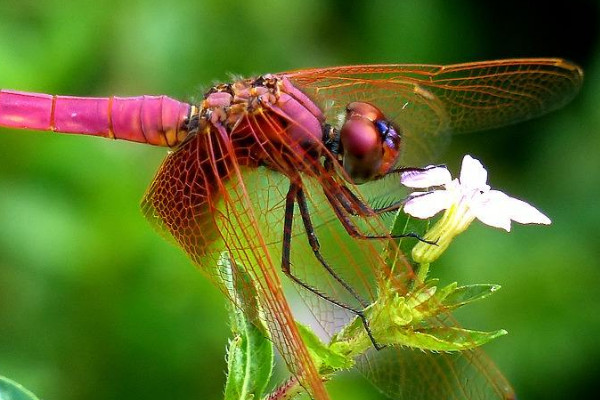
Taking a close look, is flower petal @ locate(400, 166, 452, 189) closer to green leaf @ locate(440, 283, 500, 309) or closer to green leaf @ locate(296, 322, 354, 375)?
green leaf @ locate(440, 283, 500, 309)

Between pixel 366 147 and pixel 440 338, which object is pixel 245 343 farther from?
pixel 366 147

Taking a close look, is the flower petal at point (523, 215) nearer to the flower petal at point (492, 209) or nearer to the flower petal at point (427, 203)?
the flower petal at point (492, 209)

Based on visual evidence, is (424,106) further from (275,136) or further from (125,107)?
(125,107)

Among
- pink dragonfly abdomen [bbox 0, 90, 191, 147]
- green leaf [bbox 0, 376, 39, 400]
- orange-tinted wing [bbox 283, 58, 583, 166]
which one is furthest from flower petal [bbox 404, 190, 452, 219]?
green leaf [bbox 0, 376, 39, 400]

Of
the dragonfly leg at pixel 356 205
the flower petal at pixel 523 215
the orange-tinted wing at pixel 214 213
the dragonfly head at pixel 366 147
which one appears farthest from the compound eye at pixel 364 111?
the flower petal at pixel 523 215

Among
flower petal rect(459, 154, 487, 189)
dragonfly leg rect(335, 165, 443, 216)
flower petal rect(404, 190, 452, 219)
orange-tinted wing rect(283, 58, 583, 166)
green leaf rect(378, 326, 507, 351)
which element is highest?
orange-tinted wing rect(283, 58, 583, 166)

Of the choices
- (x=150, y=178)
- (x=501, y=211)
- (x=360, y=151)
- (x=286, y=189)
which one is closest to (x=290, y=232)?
(x=286, y=189)
